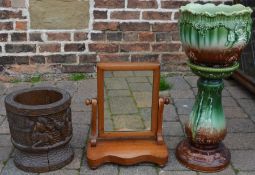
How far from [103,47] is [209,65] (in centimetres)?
207

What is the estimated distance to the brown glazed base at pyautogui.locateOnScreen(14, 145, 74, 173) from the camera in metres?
2.71

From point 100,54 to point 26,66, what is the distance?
0.80 metres

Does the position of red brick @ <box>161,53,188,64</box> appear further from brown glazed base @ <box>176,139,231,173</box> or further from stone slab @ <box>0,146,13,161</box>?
stone slab @ <box>0,146,13,161</box>

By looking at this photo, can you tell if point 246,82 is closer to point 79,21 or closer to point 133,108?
point 133,108

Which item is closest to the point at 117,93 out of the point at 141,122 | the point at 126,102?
the point at 126,102

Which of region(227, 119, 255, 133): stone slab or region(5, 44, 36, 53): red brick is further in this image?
region(5, 44, 36, 53): red brick

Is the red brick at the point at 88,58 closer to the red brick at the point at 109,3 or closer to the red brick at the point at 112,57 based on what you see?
the red brick at the point at 112,57

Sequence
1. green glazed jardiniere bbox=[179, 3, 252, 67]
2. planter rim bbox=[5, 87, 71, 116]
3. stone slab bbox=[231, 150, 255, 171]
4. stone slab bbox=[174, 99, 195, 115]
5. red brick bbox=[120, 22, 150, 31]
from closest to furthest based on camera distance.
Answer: green glazed jardiniere bbox=[179, 3, 252, 67], planter rim bbox=[5, 87, 71, 116], stone slab bbox=[231, 150, 255, 171], stone slab bbox=[174, 99, 195, 115], red brick bbox=[120, 22, 150, 31]

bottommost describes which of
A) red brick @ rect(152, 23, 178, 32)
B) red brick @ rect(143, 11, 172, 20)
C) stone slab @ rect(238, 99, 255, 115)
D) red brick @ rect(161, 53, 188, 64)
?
stone slab @ rect(238, 99, 255, 115)

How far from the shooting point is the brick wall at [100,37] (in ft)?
14.0

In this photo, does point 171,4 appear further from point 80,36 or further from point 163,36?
point 80,36

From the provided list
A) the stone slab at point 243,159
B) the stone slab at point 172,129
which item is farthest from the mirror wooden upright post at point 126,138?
the stone slab at point 243,159

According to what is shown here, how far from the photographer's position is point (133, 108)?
10.9 feet

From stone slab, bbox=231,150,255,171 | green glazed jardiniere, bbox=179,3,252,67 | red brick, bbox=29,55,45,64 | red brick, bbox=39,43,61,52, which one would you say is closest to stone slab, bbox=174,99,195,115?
stone slab, bbox=231,150,255,171
